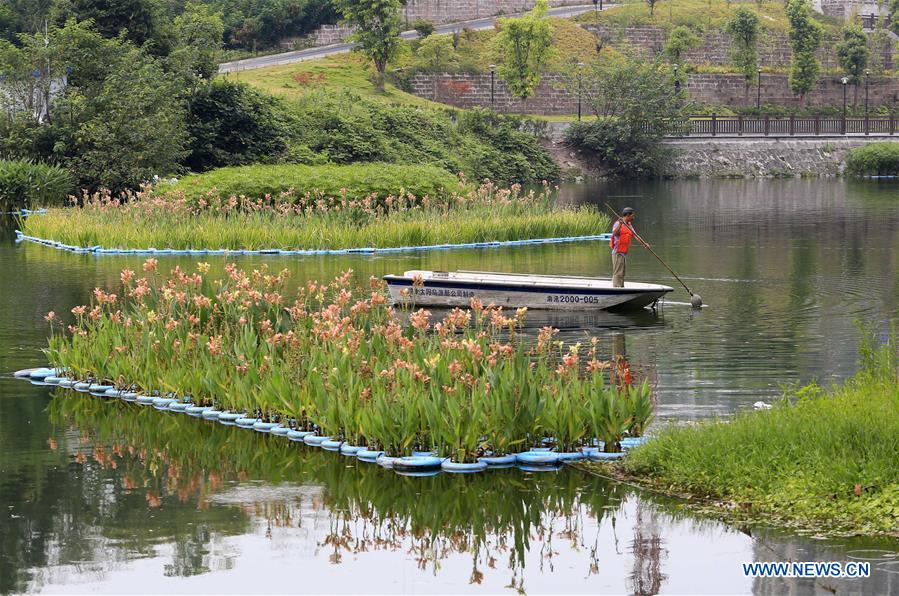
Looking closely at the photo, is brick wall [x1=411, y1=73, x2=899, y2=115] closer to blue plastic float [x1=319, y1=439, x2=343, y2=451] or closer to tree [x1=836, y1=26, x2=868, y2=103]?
tree [x1=836, y1=26, x2=868, y2=103]

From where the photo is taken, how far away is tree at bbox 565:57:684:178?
85438mm

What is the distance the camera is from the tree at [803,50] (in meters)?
109

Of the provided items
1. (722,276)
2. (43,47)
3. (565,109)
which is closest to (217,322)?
(722,276)

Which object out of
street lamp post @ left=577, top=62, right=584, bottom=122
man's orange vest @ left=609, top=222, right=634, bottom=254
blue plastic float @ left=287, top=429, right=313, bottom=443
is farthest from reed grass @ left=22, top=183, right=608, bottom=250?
street lamp post @ left=577, top=62, right=584, bottom=122

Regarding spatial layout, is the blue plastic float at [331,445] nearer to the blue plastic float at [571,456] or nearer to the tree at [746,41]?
the blue plastic float at [571,456]

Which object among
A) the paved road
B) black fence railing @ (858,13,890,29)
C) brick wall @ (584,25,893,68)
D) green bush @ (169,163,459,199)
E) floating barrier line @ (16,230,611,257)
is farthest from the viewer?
black fence railing @ (858,13,890,29)

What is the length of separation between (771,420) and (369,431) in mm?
4235

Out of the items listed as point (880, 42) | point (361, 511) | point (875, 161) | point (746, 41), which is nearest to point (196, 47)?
point (875, 161)

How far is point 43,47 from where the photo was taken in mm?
55312

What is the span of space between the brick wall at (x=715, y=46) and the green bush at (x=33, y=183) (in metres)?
66.4

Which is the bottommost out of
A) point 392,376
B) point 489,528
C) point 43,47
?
point 489,528

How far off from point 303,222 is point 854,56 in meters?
83.6

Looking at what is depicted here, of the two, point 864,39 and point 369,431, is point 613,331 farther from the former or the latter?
point 864,39

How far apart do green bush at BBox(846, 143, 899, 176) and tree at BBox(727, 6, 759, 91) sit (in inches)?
1062
